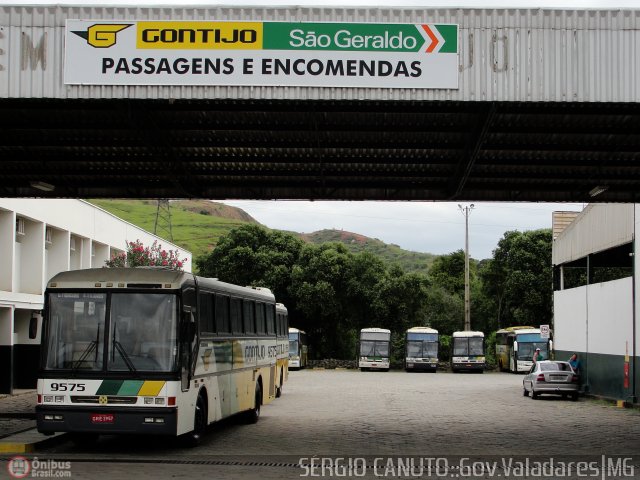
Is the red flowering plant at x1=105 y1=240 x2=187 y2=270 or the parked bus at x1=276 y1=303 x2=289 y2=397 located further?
the red flowering plant at x1=105 y1=240 x2=187 y2=270

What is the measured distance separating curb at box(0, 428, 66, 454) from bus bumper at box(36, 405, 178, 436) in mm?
1404

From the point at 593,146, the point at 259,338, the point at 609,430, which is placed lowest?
the point at 609,430

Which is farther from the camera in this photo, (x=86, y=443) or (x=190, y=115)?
(x=86, y=443)

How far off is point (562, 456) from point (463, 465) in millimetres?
2349

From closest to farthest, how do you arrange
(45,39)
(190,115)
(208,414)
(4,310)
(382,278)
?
(45,39) < (190,115) < (208,414) < (4,310) < (382,278)

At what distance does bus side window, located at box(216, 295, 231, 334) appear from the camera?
18266mm

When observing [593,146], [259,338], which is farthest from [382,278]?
[593,146]

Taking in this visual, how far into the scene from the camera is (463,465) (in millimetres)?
14992

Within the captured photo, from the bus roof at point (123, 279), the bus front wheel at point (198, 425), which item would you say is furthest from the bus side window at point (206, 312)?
the bus front wheel at point (198, 425)

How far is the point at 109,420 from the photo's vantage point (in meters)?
14.8

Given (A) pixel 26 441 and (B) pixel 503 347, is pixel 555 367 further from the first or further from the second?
(B) pixel 503 347

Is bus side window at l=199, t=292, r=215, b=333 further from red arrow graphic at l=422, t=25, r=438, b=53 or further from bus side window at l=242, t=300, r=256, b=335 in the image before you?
red arrow graphic at l=422, t=25, r=438, b=53

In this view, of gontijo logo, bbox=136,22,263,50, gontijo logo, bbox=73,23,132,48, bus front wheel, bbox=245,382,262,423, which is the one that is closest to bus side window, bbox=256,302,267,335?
bus front wheel, bbox=245,382,262,423

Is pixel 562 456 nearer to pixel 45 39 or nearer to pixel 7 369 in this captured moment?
pixel 45 39
